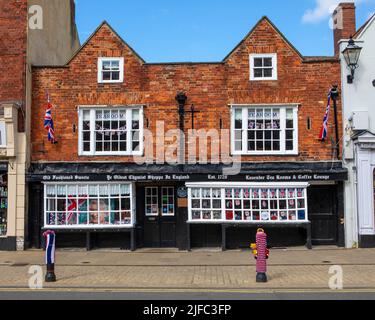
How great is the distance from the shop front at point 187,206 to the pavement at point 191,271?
80 centimetres

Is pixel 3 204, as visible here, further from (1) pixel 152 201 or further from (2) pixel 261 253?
(2) pixel 261 253

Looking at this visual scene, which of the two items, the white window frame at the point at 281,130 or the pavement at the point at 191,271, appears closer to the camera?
the pavement at the point at 191,271

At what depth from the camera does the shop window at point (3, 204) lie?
1759 cm

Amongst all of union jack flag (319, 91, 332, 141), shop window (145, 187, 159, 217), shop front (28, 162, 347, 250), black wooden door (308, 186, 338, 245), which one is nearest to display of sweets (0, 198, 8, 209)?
shop front (28, 162, 347, 250)

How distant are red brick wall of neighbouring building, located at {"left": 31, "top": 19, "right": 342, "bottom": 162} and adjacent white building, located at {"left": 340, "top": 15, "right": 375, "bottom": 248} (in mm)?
678

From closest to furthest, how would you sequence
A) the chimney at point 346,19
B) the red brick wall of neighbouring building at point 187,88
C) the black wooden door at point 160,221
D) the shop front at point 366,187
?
the shop front at point 366,187
the red brick wall of neighbouring building at point 187,88
the black wooden door at point 160,221
the chimney at point 346,19

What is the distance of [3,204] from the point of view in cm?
1773

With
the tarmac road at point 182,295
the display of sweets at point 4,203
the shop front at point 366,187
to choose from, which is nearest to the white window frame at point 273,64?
the shop front at point 366,187

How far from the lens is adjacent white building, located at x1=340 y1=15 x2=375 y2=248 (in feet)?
55.2

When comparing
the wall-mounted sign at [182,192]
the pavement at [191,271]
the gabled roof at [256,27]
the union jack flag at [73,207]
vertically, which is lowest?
the pavement at [191,271]

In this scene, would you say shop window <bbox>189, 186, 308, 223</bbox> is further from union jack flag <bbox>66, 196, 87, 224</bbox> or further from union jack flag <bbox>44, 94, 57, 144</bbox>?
union jack flag <bbox>44, 94, 57, 144</bbox>

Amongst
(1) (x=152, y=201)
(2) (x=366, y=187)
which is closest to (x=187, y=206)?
(1) (x=152, y=201)

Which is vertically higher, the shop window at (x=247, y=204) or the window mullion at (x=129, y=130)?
the window mullion at (x=129, y=130)

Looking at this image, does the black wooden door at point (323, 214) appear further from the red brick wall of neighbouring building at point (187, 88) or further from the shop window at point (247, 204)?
the red brick wall of neighbouring building at point (187, 88)
